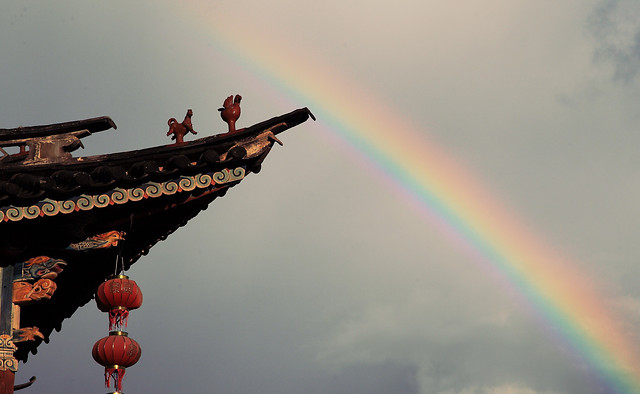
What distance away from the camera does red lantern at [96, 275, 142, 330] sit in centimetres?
1137

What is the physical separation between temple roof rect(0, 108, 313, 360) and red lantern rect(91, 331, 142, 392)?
116cm

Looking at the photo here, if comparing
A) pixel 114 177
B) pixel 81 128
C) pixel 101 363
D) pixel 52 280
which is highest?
pixel 81 128

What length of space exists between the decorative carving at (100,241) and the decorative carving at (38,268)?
280mm

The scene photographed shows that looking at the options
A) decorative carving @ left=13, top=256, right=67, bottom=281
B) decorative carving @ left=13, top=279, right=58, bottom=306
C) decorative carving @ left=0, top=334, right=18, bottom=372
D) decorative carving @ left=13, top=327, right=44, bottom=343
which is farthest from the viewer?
decorative carving @ left=13, top=256, right=67, bottom=281

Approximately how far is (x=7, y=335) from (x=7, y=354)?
248 millimetres

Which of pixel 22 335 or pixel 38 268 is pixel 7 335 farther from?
pixel 38 268

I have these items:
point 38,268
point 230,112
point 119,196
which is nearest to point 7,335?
point 38,268

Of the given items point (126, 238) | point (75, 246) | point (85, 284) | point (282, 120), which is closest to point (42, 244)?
point (75, 246)

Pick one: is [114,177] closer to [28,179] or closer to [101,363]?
[28,179]

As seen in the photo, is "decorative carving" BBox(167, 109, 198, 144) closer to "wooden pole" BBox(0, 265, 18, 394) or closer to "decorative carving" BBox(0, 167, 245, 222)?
"decorative carving" BBox(0, 167, 245, 222)

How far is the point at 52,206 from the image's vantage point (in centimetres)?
1056

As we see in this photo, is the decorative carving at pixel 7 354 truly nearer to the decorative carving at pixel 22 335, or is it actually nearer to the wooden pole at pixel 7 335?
the wooden pole at pixel 7 335

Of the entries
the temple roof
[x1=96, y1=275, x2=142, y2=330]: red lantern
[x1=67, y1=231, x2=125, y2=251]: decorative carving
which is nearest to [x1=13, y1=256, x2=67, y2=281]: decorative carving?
the temple roof

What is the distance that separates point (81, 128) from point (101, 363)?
3.04 metres
